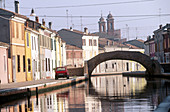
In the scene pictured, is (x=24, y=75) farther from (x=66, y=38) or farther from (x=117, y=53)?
(x=66, y=38)

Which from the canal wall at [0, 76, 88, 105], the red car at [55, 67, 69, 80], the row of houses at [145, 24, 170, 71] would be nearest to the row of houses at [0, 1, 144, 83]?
the red car at [55, 67, 69, 80]

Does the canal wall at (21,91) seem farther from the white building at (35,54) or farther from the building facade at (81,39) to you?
the building facade at (81,39)

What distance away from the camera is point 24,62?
1831 inches

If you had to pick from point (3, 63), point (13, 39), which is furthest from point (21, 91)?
point (13, 39)

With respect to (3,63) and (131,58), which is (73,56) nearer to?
(131,58)

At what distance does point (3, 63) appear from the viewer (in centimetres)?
3878

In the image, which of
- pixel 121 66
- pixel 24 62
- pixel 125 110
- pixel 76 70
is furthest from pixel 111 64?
pixel 125 110

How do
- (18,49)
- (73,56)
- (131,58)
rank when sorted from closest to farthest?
(18,49) < (131,58) < (73,56)

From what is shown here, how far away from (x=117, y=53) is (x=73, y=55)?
25064 mm

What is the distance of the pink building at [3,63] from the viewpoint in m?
38.2

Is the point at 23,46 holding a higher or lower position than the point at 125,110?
higher

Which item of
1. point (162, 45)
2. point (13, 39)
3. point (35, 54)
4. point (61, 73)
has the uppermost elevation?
point (162, 45)

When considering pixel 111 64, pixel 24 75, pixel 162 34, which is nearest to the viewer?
pixel 24 75

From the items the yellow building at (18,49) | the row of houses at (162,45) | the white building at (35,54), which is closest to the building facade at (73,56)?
the row of houses at (162,45)
